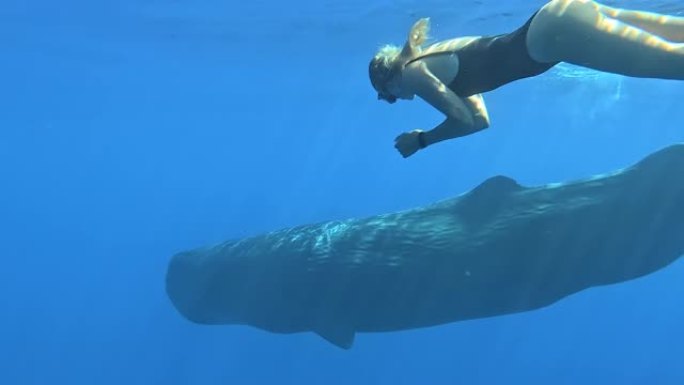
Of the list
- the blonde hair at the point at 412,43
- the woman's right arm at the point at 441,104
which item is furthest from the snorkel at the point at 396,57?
the woman's right arm at the point at 441,104

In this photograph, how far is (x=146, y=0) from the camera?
61.5ft

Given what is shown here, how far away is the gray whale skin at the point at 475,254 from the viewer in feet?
27.1

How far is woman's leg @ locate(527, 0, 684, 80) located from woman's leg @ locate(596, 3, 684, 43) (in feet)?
0.37

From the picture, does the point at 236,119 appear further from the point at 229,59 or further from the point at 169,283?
the point at 169,283

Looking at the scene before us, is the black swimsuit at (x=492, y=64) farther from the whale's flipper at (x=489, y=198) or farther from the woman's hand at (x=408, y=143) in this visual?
the whale's flipper at (x=489, y=198)

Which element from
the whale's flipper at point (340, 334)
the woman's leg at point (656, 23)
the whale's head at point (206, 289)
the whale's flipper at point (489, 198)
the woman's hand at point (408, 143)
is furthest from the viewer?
the whale's head at point (206, 289)

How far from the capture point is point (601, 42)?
4.62 metres

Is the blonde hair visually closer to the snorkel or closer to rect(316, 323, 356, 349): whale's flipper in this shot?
the snorkel

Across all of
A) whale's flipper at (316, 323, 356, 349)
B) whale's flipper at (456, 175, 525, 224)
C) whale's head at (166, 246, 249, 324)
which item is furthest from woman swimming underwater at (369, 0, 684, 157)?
whale's head at (166, 246, 249, 324)

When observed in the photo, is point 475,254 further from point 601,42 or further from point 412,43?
point 601,42

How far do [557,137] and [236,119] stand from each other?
100 feet

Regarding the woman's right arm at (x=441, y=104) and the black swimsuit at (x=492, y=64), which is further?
the black swimsuit at (x=492, y=64)

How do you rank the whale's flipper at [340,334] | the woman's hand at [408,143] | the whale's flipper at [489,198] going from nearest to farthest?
the woman's hand at [408,143], the whale's flipper at [489,198], the whale's flipper at [340,334]

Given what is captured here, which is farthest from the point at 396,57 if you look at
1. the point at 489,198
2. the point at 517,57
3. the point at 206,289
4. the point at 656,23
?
the point at 206,289
